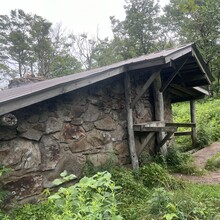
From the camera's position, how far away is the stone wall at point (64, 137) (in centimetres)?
354

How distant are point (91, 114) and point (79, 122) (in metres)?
0.34

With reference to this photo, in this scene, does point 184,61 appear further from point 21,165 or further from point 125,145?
point 21,165

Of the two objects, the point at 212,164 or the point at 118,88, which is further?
the point at 212,164

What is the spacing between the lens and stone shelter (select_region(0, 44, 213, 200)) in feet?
11.4

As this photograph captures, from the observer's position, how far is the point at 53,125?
13.2ft

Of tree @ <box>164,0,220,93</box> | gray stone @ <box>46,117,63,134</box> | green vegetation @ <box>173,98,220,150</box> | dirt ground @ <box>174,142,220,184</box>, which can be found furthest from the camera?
tree @ <box>164,0,220,93</box>

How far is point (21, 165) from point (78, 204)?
1.88m

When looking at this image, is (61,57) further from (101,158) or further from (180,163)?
(101,158)

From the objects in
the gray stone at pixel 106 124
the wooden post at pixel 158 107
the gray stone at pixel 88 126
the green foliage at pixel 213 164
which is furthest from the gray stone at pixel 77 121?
the green foliage at pixel 213 164

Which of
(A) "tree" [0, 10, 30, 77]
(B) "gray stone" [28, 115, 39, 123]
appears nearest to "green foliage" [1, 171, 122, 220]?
(B) "gray stone" [28, 115, 39, 123]

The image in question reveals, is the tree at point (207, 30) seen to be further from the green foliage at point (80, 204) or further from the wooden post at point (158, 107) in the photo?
the green foliage at point (80, 204)

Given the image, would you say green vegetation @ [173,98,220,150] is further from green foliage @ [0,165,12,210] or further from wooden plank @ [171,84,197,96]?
green foliage @ [0,165,12,210]

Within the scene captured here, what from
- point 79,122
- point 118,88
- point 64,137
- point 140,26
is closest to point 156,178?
point 79,122

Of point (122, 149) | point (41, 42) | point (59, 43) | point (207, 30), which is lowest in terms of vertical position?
point (122, 149)
